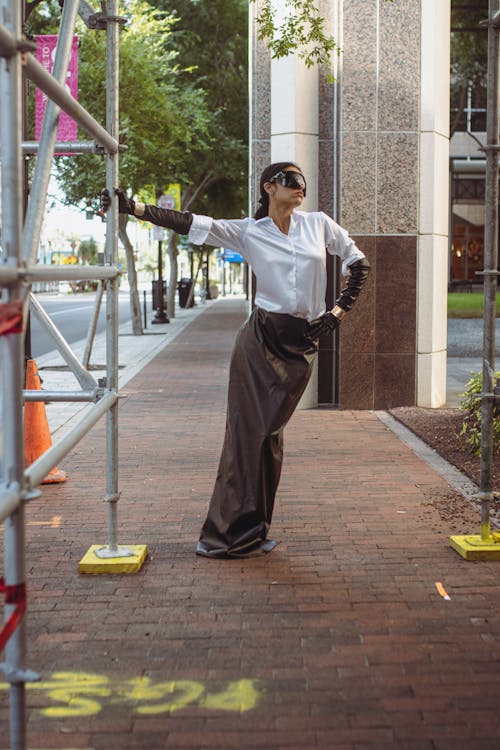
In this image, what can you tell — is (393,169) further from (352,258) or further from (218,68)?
(218,68)

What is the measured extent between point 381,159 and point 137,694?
8194 mm

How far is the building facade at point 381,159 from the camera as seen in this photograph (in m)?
10.7

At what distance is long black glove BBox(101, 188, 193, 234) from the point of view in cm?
487

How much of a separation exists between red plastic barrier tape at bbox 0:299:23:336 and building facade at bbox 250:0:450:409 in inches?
328

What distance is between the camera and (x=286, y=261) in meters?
5.20

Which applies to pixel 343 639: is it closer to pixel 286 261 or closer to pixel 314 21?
pixel 286 261

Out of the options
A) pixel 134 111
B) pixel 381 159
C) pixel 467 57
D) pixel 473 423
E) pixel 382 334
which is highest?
pixel 467 57

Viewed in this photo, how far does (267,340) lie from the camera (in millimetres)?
5258

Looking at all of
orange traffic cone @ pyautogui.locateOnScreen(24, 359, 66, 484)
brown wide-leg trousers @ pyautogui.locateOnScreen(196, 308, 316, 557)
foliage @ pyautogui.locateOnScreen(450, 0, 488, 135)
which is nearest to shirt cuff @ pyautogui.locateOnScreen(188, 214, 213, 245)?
brown wide-leg trousers @ pyautogui.locateOnScreen(196, 308, 316, 557)

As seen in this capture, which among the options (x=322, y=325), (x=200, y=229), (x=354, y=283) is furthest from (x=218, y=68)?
(x=322, y=325)

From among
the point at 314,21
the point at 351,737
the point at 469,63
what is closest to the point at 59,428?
the point at 314,21

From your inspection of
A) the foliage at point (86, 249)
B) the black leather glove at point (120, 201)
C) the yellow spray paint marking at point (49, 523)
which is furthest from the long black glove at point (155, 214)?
the foliage at point (86, 249)

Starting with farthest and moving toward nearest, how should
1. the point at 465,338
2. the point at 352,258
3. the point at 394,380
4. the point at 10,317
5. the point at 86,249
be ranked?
the point at 86,249, the point at 465,338, the point at 394,380, the point at 352,258, the point at 10,317

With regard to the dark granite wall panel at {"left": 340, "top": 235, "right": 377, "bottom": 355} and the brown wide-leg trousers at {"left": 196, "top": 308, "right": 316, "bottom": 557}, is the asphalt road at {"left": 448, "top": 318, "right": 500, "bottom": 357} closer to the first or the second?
the dark granite wall panel at {"left": 340, "top": 235, "right": 377, "bottom": 355}
